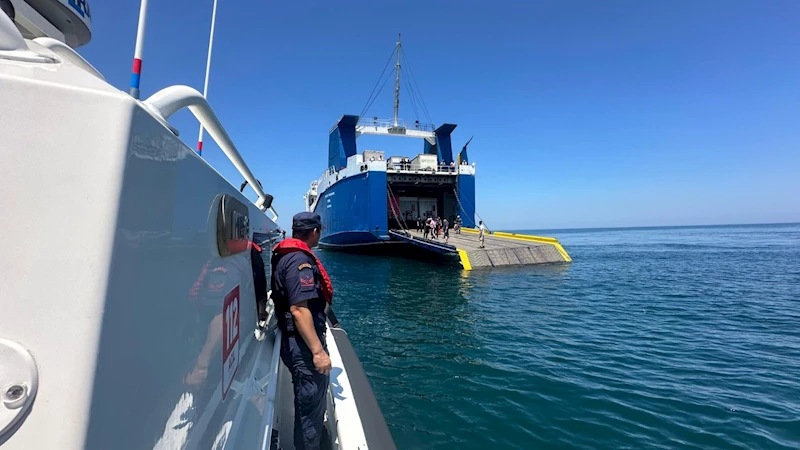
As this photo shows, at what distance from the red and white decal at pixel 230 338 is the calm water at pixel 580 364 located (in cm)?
222

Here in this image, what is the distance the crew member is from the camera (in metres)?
2.18

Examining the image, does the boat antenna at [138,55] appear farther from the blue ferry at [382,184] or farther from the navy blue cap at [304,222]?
the blue ferry at [382,184]

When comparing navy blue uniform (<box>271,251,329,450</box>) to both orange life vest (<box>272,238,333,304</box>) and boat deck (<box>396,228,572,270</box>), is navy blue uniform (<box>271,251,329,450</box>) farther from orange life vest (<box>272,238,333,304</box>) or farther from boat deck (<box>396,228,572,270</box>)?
boat deck (<box>396,228,572,270</box>)

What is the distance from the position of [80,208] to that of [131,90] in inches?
47.6

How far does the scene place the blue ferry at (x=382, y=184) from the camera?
1959 centimetres

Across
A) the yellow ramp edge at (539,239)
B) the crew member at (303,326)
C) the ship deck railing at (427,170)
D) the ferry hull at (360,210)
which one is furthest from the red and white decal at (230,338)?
the ship deck railing at (427,170)

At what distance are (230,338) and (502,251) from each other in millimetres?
14751

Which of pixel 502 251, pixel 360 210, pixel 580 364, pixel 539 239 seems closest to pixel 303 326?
pixel 580 364

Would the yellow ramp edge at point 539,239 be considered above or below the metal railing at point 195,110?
below

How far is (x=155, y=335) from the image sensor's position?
985 mm

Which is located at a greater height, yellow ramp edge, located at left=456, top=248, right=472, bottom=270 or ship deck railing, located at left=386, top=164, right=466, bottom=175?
ship deck railing, located at left=386, top=164, right=466, bottom=175

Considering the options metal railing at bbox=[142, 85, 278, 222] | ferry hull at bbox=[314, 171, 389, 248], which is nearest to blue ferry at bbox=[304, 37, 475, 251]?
ferry hull at bbox=[314, 171, 389, 248]

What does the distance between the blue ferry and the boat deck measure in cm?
292

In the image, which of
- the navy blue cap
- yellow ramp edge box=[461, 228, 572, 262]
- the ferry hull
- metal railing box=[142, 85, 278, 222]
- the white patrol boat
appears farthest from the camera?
the ferry hull
